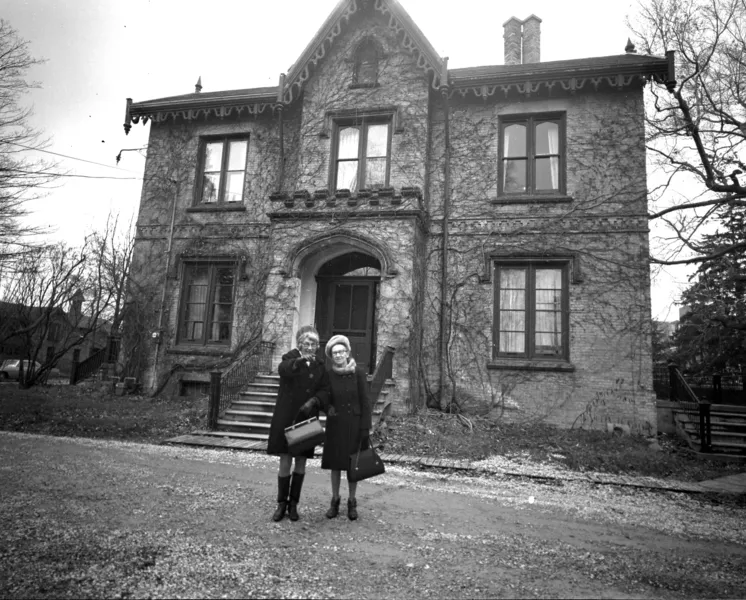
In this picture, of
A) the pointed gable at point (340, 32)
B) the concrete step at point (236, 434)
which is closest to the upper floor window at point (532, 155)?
the pointed gable at point (340, 32)

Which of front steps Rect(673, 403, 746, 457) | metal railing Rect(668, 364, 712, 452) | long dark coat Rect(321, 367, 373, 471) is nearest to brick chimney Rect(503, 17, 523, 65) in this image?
metal railing Rect(668, 364, 712, 452)

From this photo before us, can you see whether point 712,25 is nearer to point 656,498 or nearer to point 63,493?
point 656,498

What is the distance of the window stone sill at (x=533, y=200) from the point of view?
38.8ft

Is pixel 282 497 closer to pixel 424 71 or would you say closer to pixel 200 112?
pixel 424 71

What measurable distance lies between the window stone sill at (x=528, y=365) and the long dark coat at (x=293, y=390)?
7462 mm

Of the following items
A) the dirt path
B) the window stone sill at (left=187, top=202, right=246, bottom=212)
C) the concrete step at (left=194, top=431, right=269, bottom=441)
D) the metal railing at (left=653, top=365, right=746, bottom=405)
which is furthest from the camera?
the metal railing at (left=653, top=365, right=746, bottom=405)

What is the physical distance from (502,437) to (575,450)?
4.65 ft

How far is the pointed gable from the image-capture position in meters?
12.3

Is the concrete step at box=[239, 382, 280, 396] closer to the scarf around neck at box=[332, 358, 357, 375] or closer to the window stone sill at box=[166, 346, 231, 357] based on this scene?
the window stone sill at box=[166, 346, 231, 357]

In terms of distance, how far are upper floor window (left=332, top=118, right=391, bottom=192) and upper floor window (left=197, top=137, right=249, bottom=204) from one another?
2950 mm

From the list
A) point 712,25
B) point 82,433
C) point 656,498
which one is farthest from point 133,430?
point 712,25

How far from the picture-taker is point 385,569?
11.8ft

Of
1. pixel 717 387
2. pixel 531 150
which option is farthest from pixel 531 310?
pixel 717 387

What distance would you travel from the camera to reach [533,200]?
Result: 12.0 m
